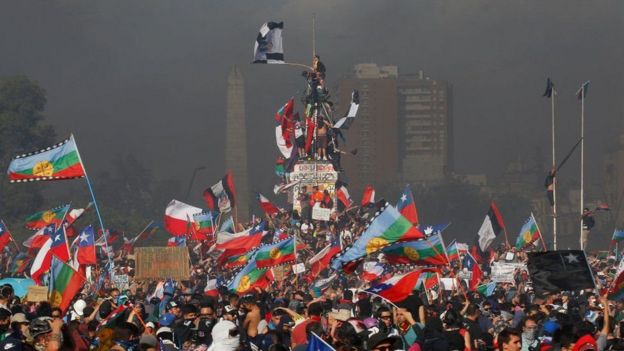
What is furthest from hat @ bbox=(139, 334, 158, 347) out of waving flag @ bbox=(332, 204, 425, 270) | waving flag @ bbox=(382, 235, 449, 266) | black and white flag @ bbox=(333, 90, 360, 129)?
black and white flag @ bbox=(333, 90, 360, 129)

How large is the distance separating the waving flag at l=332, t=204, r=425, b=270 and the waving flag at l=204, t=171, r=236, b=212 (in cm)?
4010

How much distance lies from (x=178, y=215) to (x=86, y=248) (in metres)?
12.7

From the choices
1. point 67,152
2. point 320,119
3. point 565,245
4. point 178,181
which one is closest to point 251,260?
point 67,152

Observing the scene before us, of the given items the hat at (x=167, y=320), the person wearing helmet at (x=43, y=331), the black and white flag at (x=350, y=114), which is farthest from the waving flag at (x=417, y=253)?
the black and white flag at (x=350, y=114)

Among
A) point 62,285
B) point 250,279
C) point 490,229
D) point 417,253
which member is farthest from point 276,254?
point 490,229

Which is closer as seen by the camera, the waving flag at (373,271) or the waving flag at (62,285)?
the waving flag at (62,285)

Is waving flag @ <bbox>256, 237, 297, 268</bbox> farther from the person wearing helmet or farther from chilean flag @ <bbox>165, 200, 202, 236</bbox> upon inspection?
chilean flag @ <bbox>165, 200, 202, 236</bbox>

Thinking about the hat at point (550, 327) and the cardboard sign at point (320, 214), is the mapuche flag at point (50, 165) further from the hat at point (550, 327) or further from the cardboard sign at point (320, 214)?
the cardboard sign at point (320, 214)

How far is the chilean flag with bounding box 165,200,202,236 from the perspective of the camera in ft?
150

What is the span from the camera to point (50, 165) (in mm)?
29188

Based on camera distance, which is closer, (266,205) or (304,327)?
(304,327)

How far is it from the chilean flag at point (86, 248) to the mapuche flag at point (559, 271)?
628 inches

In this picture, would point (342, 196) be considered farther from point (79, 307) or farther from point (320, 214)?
point (79, 307)

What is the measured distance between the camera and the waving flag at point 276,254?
29.3m
